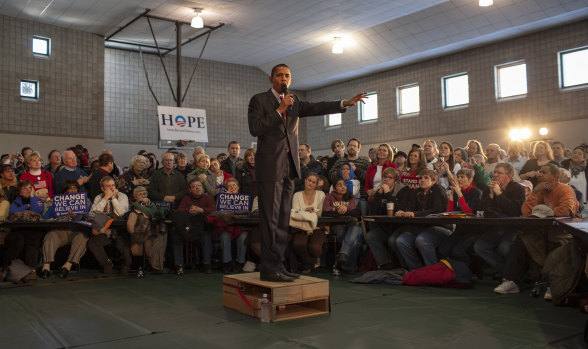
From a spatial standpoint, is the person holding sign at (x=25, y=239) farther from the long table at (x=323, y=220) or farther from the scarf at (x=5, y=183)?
the long table at (x=323, y=220)

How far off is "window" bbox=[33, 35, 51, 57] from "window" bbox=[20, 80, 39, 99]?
2.33 ft

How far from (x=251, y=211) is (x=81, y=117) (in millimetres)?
7599

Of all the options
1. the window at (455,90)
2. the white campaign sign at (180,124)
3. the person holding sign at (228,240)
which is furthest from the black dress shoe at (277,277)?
the window at (455,90)

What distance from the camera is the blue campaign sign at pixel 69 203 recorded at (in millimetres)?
5929

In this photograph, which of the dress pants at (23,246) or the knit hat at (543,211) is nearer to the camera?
the knit hat at (543,211)

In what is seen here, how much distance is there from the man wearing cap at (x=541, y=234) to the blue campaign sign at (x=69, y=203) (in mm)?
4744

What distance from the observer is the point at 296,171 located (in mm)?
3764

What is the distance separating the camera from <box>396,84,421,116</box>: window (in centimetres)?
1475

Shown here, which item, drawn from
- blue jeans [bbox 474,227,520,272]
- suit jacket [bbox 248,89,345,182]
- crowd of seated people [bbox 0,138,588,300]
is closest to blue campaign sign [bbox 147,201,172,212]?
crowd of seated people [bbox 0,138,588,300]

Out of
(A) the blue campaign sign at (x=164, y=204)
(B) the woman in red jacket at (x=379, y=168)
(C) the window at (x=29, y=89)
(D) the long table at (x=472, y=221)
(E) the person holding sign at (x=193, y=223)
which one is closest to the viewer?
(D) the long table at (x=472, y=221)

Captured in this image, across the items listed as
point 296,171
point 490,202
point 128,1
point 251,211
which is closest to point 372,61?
point 128,1

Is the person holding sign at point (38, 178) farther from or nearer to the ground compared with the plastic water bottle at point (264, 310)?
farther from the ground

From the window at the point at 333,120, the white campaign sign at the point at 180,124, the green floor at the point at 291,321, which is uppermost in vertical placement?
the window at the point at 333,120

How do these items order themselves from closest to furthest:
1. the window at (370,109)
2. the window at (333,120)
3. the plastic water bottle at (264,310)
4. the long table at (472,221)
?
the plastic water bottle at (264,310) < the long table at (472,221) < the window at (370,109) < the window at (333,120)
